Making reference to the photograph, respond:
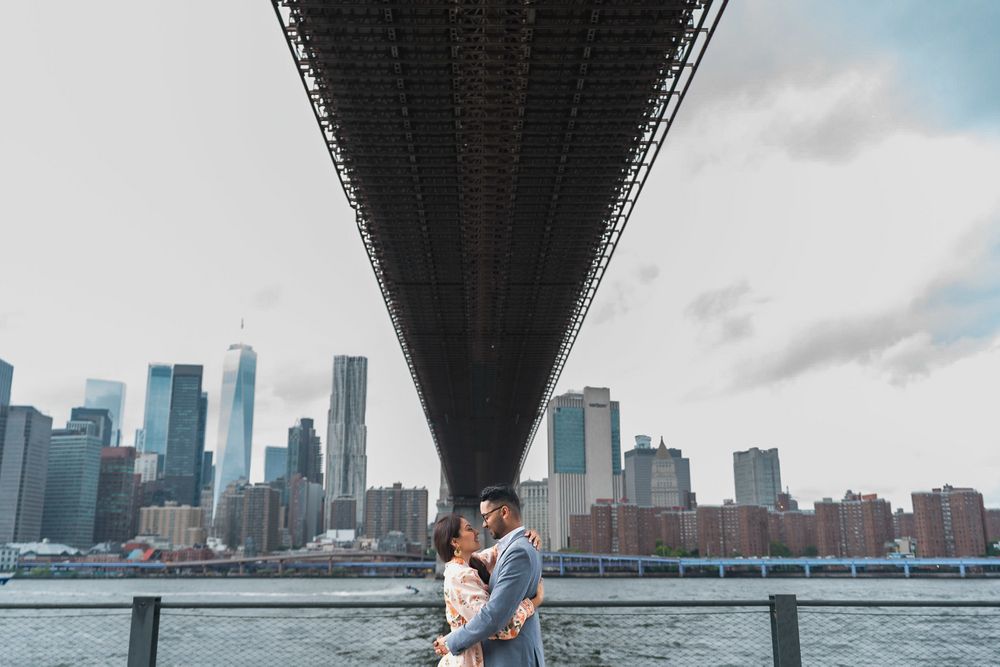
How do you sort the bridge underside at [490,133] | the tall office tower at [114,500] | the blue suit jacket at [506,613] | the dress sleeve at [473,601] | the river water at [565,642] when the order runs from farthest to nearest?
the tall office tower at [114,500]
the river water at [565,642]
the bridge underside at [490,133]
the dress sleeve at [473,601]
the blue suit jacket at [506,613]

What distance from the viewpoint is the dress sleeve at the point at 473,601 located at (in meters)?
3.73

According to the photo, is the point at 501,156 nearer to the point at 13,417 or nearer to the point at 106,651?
the point at 106,651

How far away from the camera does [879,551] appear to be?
129625 mm

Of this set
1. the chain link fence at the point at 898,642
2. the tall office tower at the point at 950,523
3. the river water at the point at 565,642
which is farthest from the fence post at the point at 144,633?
the tall office tower at the point at 950,523

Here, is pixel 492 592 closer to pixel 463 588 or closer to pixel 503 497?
pixel 463 588

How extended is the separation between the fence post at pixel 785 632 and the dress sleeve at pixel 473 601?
2.52m

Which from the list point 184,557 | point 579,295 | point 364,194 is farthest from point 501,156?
point 184,557

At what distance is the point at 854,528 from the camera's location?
134 m

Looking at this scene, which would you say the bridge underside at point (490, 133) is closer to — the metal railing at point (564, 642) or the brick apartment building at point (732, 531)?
the metal railing at point (564, 642)

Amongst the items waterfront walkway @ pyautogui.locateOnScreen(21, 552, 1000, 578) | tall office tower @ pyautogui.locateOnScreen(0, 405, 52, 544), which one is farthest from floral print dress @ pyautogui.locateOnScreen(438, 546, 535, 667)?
tall office tower @ pyautogui.locateOnScreen(0, 405, 52, 544)

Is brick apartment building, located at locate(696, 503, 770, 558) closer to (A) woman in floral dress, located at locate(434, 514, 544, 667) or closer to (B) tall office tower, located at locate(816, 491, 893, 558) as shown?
(B) tall office tower, located at locate(816, 491, 893, 558)

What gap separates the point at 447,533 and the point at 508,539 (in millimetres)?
262

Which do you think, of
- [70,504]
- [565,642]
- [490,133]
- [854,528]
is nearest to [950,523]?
[854,528]

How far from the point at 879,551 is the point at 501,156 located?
125m
